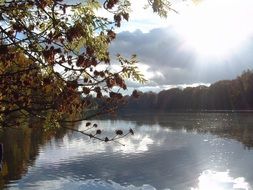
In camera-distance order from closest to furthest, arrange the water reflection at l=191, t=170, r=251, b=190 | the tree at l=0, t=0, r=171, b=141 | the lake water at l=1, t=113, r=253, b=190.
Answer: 1. the tree at l=0, t=0, r=171, b=141
2. the water reflection at l=191, t=170, r=251, b=190
3. the lake water at l=1, t=113, r=253, b=190

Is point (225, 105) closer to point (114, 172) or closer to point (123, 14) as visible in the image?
point (114, 172)

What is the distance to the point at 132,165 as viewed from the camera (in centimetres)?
4422

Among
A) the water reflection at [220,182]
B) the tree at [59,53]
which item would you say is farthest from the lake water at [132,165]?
the tree at [59,53]

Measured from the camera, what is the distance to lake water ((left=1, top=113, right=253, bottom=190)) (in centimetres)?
3597

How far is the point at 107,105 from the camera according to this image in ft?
25.8

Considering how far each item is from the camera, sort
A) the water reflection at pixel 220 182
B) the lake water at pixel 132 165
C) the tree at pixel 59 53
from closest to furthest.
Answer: the tree at pixel 59 53
the water reflection at pixel 220 182
the lake water at pixel 132 165

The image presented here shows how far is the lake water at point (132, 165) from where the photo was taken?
118 feet

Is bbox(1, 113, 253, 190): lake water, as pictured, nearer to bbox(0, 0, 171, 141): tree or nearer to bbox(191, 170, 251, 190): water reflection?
Answer: bbox(191, 170, 251, 190): water reflection

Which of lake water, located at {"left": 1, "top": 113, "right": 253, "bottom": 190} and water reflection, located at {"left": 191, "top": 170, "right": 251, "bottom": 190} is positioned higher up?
lake water, located at {"left": 1, "top": 113, "right": 253, "bottom": 190}

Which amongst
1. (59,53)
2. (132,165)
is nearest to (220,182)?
(132,165)

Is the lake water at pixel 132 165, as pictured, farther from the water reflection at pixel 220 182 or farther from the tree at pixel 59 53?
the tree at pixel 59 53

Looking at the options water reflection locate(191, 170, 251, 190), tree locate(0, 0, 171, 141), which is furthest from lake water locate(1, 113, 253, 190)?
tree locate(0, 0, 171, 141)

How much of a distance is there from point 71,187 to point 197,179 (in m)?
10.6

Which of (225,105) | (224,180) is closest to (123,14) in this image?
(224,180)
